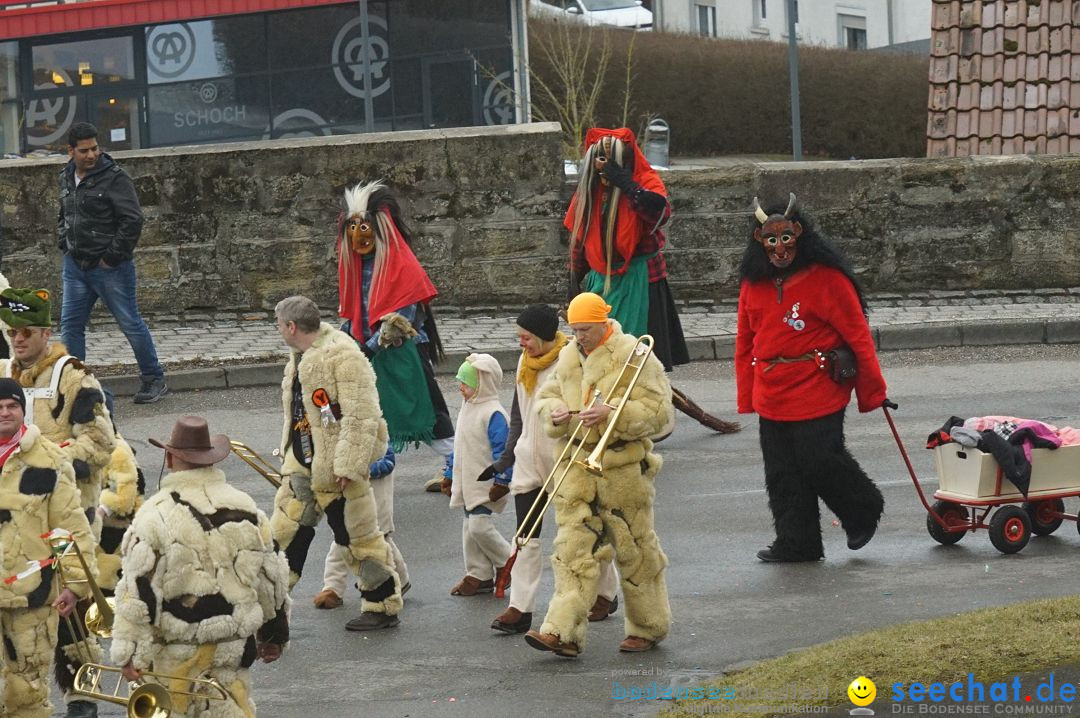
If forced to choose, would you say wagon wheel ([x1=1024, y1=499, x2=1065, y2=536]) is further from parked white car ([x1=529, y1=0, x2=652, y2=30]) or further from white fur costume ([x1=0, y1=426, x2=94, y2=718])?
parked white car ([x1=529, y1=0, x2=652, y2=30])

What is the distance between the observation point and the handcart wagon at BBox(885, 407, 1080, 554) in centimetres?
912

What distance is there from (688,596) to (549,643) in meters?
1.43

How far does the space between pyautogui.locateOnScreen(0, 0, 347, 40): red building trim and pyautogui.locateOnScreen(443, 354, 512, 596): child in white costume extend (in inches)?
797

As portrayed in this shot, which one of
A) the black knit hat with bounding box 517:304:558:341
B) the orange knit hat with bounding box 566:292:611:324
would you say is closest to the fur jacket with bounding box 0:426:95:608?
the orange knit hat with bounding box 566:292:611:324

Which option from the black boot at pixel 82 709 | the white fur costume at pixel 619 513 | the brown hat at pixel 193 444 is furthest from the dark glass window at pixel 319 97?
the brown hat at pixel 193 444

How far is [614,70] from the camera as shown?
3278 centimetres

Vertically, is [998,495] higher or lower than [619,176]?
lower

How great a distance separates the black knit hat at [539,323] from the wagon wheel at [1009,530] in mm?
2619

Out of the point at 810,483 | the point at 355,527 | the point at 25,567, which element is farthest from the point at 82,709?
the point at 810,483

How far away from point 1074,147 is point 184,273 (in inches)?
362

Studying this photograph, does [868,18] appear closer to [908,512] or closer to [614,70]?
[614,70]

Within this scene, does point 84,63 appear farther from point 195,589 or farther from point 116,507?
point 195,589

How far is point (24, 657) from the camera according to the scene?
6.73 metres

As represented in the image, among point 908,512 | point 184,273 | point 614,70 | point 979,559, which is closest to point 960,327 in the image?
point 908,512
